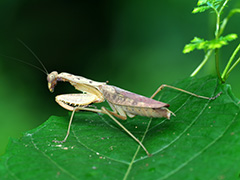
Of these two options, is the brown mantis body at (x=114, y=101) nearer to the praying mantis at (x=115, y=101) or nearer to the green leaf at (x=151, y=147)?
the praying mantis at (x=115, y=101)

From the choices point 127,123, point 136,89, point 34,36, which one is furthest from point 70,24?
point 127,123

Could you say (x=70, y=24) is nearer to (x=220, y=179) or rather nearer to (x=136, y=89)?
(x=136, y=89)

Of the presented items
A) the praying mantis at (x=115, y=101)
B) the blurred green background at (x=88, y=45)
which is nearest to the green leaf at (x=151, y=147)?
the praying mantis at (x=115, y=101)

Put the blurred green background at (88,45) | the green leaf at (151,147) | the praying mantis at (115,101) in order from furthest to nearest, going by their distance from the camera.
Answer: the blurred green background at (88,45)
the praying mantis at (115,101)
the green leaf at (151,147)

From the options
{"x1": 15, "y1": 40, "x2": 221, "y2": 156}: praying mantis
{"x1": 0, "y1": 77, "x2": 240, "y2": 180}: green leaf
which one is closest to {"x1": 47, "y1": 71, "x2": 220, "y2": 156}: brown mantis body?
{"x1": 15, "y1": 40, "x2": 221, "y2": 156}: praying mantis

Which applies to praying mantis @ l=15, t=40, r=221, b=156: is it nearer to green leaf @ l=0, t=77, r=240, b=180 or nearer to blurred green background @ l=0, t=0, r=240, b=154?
green leaf @ l=0, t=77, r=240, b=180

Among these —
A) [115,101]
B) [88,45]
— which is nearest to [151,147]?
[115,101]
